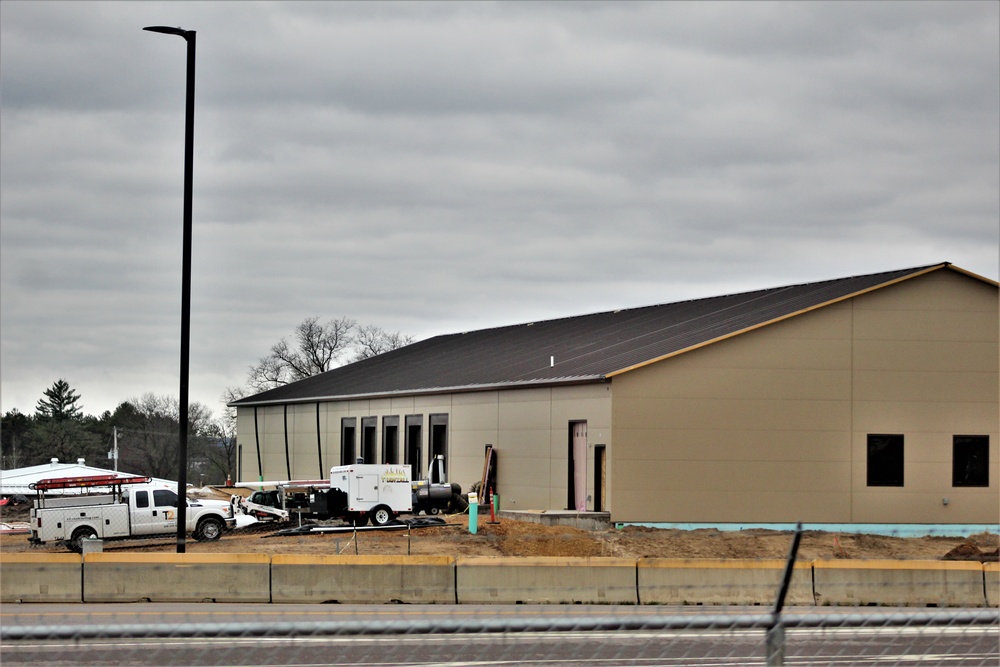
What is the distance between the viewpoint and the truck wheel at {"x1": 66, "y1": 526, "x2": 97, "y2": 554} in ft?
106

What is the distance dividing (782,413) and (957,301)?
652 cm

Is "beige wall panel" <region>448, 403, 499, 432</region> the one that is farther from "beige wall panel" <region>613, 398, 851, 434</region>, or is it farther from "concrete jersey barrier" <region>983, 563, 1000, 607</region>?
"concrete jersey barrier" <region>983, 563, 1000, 607</region>

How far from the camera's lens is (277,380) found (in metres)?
121

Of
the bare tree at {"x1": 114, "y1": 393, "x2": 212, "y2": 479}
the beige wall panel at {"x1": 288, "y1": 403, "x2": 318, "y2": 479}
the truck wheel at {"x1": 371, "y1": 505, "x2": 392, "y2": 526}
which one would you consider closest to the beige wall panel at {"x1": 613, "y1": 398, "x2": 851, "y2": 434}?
the truck wheel at {"x1": 371, "y1": 505, "x2": 392, "y2": 526}

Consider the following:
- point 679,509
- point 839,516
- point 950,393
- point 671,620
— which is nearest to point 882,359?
point 950,393

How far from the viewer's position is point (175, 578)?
20.1 m

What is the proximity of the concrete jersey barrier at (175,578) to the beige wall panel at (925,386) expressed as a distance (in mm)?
22137

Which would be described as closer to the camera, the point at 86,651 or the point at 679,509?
the point at 86,651

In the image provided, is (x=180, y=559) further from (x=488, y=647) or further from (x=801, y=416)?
(x=801, y=416)

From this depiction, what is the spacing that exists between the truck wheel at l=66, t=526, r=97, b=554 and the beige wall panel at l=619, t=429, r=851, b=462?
14.7m

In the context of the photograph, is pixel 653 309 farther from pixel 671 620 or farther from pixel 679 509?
pixel 671 620

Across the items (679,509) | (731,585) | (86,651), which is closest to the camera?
(86,651)

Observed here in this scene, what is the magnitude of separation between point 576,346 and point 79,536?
820 inches

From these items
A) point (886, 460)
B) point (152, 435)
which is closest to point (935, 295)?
point (886, 460)
